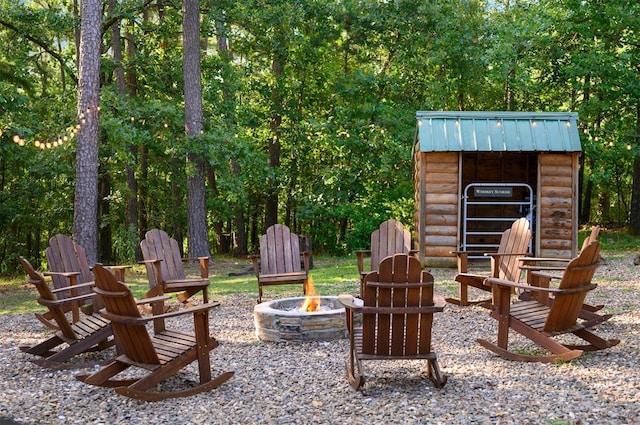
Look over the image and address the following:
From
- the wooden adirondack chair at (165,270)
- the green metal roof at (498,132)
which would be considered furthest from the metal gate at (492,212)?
the wooden adirondack chair at (165,270)

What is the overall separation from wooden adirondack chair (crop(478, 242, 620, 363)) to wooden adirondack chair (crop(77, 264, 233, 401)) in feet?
7.03

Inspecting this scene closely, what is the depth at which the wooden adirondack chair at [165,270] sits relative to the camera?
6.95m

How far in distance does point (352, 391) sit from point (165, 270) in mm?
3619

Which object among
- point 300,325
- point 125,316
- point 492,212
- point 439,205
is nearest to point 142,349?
point 125,316

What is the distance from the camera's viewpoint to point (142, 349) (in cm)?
422

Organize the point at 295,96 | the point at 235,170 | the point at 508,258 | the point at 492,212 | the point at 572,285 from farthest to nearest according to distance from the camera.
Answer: the point at 295,96, the point at 235,170, the point at 492,212, the point at 508,258, the point at 572,285

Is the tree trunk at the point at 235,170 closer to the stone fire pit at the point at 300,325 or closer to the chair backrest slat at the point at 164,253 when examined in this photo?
the chair backrest slat at the point at 164,253

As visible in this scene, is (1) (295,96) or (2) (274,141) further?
(1) (295,96)

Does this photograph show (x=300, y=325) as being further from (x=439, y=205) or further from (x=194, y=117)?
(x=194, y=117)

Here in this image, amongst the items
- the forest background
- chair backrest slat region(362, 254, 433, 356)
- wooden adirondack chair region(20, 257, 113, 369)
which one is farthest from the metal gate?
wooden adirondack chair region(20, 257, 113, 369)

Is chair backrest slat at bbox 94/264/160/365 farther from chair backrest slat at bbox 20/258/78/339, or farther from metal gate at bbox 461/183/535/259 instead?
metal gate at bbox 461/183/535/259

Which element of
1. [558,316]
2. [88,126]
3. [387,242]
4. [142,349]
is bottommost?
[142,349]

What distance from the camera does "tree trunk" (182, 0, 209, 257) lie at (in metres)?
12.8

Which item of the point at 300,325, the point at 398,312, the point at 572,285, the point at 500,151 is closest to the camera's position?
the point at 398,312
